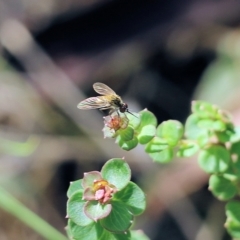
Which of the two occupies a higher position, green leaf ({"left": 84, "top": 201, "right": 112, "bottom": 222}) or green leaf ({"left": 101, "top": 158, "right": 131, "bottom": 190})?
green leaf ({"left": 101, "top": 158, "right": 131, "bottom": 190})

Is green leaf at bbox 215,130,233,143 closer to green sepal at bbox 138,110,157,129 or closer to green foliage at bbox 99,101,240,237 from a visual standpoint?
green foliage at bbox 99,101,240,237

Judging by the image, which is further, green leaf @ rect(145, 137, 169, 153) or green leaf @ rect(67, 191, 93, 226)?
green leaf @ rect(145, 137, 169, 153)

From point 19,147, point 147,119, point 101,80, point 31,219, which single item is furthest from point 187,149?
point 101,80

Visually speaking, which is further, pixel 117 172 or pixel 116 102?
pixel 116 102

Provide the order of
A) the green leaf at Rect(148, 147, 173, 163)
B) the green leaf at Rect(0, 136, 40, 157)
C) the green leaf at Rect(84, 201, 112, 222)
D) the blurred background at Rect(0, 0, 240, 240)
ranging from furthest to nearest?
the blurred background at Rect(0, 0, 240, 240) < the green leaf at Rect(0, 136, 40, 157) < the green leaf at Rect(148, 147, 173, 163) < the green leaf at Rect(84, 201, 112, 222)

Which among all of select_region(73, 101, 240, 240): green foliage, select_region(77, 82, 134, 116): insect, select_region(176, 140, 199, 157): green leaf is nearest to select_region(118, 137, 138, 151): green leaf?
select_region(73, 101, 240, 240): green foliage

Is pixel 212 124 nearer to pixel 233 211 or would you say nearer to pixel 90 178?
pixel 233 211

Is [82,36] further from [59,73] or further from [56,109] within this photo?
[56,109]
